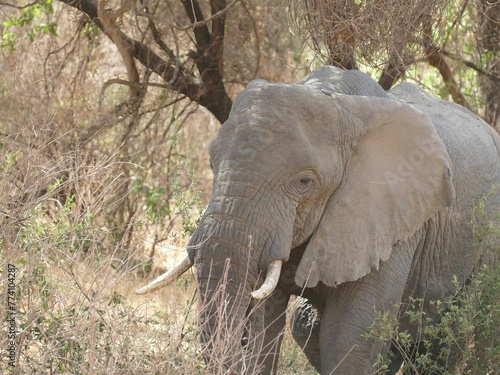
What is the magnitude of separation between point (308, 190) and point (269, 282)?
0.60 meters

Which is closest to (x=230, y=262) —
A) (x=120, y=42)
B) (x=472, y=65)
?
(x=120, y=42)

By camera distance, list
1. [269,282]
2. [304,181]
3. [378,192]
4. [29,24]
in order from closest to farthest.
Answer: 1. [269,282]
2. [304,181]
3. [378,192]
4. [29,24]

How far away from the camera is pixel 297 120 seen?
5.29 meters

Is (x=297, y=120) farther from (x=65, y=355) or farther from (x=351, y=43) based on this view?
(x=351, y=43)

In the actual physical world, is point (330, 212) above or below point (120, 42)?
below

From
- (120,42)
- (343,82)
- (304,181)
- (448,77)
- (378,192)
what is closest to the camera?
(304,181)

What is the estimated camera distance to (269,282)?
4875mm

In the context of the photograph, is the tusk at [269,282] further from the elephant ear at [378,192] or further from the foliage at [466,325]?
the foliage at [466,325]

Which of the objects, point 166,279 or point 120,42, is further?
point 120,42

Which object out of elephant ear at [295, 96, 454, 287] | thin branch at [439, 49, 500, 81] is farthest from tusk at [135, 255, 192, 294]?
thin branch at [439, 49, 500, 81]

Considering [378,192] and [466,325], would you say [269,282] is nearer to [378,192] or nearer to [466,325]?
[378,192]

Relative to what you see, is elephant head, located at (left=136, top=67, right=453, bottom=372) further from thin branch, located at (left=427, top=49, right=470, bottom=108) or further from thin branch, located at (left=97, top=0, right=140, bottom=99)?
thin branch, located at (left=427, top=49, right=470, bottom=108)

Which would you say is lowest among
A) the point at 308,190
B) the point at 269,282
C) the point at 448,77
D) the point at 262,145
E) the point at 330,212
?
the point at 448,77

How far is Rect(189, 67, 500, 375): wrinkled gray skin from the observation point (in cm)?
502
